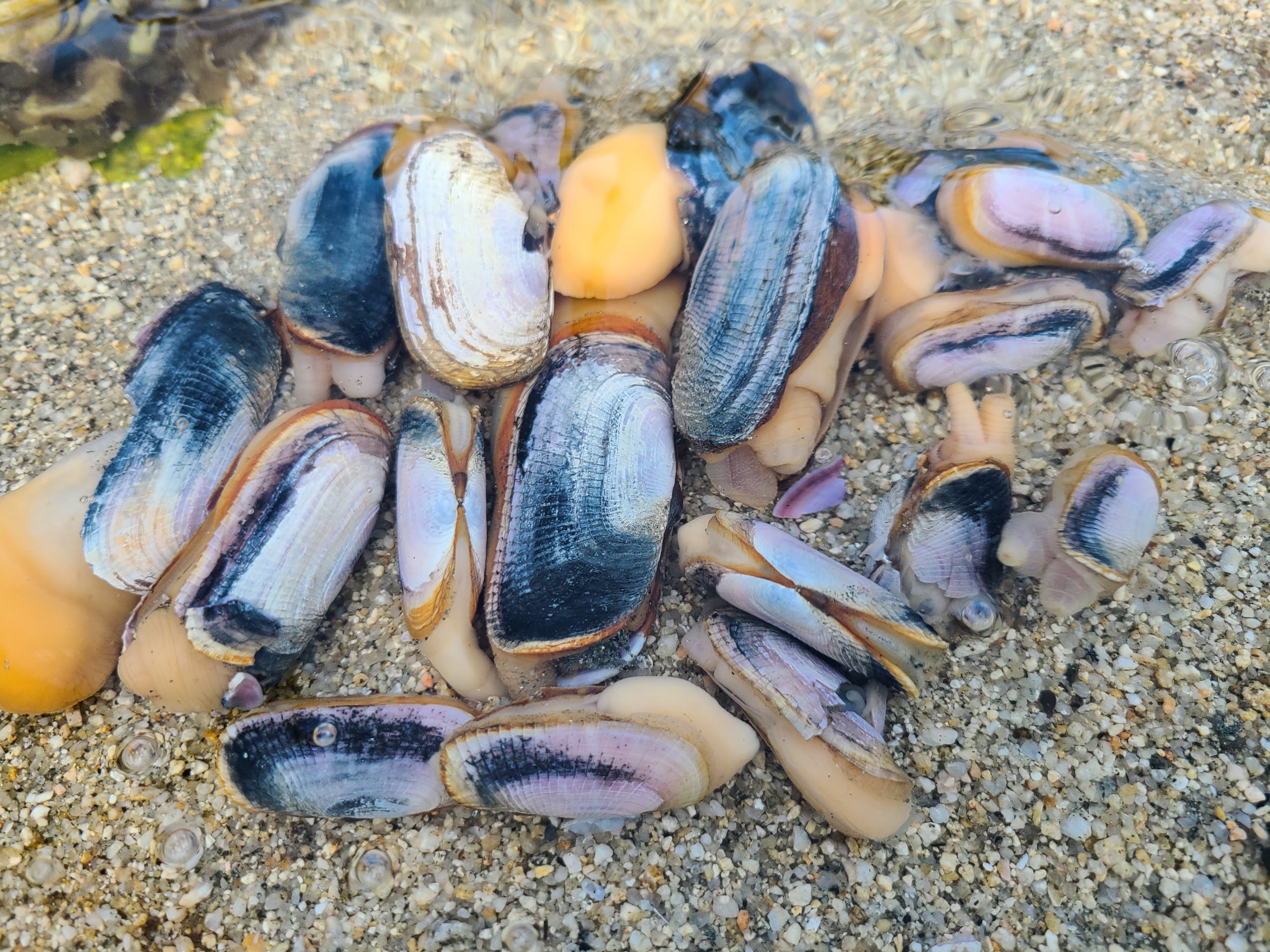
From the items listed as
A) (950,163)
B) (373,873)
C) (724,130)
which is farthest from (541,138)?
(373,873)

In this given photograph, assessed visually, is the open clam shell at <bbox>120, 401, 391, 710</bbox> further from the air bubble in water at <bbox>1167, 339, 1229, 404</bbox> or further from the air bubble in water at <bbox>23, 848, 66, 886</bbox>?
the air bubble in water at <bbox>1167, 339, 1229, 404</bbox>

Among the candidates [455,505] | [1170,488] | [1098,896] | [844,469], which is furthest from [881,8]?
[1098,896]

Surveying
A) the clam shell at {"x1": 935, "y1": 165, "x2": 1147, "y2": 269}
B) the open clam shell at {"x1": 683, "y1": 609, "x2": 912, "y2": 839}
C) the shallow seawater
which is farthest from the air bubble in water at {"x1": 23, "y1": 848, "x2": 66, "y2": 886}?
the clam shell at {"x1": 935, "y1": 165, "x2": 1147, "y2": 269}

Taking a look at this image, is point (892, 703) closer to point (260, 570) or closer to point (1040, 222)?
point (1040, 222)

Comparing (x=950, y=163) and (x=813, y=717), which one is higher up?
(x=950, y=163)

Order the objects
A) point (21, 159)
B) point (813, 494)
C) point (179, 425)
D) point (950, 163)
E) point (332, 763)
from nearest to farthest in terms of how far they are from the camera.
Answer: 1. point (332, 763)
2. point (179, 425)
3. point (813, 494)
4. point (950, 163)
5. point (21, 159)
